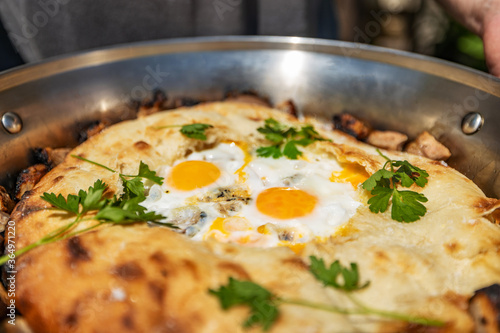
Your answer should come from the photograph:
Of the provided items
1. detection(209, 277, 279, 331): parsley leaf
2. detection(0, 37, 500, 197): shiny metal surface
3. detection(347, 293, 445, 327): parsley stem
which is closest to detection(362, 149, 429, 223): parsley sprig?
detection(0, 37, 500, 197): shiny metal surface

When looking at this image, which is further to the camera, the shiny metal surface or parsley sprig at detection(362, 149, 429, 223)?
the shiny metal surface

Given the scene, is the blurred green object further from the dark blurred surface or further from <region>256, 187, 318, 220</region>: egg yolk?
the dark blurred surface

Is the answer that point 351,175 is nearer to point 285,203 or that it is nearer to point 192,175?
point 285,203

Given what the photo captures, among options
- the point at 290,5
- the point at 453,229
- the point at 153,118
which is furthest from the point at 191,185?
the point at 290,5

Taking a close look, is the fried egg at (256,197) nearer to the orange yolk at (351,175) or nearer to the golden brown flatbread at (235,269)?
the orange yolk at (351,175)

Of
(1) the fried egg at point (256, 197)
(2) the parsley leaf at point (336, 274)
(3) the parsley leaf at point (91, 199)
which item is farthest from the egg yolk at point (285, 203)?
(3) the parsley leaf at point (91, 199)

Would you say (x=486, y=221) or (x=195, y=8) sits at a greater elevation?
(x=195, y=8)

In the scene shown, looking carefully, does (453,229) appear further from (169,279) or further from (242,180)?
(169,279)
